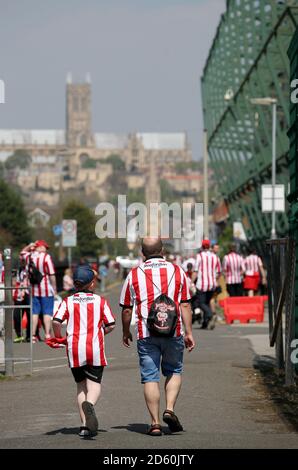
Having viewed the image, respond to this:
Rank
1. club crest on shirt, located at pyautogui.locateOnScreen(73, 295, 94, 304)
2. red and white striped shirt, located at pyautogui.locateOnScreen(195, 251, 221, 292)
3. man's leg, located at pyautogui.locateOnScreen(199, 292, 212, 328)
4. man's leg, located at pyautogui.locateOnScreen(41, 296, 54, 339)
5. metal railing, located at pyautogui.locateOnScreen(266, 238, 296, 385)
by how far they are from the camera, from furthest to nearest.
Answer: man's leg, located at pyautogui.locateOnScreen(199, 292, 212, 328), red and white striped shirt, located at pyautogui.locateOnScreen(195, 251, 221, 292), man's leg, located at pyautogui.locateOnScreen(41, 296, 54, 339), metal railing, located at pyautogui.locateOnScreen(266, 238, 296, 385), club crest on shirt, located at pyautogui.locateOnScreen(73, 295, 94, 304)

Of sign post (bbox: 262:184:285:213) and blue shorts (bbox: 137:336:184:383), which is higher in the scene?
sign post (bbox: 262:184:285:213)

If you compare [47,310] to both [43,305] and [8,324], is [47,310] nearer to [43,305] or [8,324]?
[43,305]

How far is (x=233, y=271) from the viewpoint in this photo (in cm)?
2934

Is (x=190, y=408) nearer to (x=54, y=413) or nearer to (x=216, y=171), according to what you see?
(x=54, y=413)

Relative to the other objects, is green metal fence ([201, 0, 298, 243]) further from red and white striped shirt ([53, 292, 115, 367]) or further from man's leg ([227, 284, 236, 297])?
red and white striped shirt ([53, 292, 115, 367])

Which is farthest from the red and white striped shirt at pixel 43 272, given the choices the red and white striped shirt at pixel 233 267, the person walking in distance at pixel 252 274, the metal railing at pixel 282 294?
the person walking in distance at pixel 252 274

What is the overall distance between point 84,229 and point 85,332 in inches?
4949

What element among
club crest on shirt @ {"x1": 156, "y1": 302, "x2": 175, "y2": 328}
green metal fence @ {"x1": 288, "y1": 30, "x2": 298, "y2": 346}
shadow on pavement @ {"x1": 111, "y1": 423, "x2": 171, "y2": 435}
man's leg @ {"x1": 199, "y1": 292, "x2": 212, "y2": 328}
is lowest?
shadow on pavement @ {"x1": 111, "y1": 423, "x2": 171, "y2": 435}

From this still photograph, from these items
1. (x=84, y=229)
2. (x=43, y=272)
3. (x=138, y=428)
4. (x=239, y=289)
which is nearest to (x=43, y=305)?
(x=43, y=272)

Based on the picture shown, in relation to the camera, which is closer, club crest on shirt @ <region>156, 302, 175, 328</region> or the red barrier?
club crest on shirt @ <region>156, 302, 175, 328</region>

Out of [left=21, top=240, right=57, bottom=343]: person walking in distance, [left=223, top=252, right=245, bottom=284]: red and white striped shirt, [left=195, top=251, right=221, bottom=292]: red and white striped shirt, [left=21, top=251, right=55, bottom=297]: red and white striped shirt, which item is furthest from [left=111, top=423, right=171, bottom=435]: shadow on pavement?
[left=223, top=252, right=245, bottom=284]: red and white striped shirt

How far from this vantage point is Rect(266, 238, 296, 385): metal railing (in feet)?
45.0
